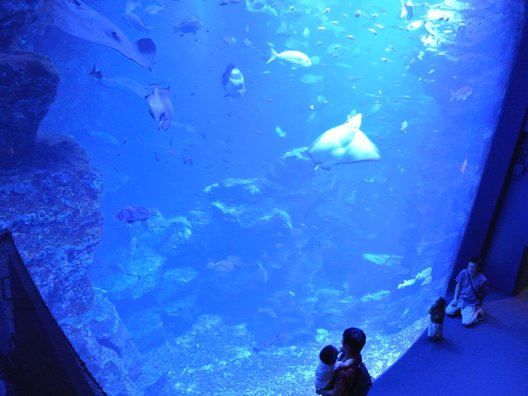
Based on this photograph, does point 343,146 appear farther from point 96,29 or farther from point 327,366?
point 327,366

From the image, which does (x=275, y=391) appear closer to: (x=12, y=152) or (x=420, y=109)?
(x=12, y=152)

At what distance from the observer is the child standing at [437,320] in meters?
3.19

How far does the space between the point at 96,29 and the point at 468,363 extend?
1094 centimetres

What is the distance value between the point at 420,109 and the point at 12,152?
1640cm

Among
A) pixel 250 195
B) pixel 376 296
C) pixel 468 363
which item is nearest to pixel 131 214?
pixel 468 363

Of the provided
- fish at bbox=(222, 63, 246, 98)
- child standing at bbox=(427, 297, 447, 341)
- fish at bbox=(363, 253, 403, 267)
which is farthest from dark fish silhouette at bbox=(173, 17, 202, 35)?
fish at bbox=(363, 253, 403, 267)

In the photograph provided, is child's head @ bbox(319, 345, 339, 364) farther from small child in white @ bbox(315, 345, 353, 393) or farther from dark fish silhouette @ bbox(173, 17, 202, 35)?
dark fish silhouette @ bbox(173, 17, 202, 35)

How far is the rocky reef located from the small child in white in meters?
7.37

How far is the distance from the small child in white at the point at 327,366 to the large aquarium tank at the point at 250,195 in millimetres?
3397

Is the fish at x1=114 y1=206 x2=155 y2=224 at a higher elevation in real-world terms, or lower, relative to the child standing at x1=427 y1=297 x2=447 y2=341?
lower

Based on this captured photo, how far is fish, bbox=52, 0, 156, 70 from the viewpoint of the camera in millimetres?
9195

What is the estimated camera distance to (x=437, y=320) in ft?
10.5

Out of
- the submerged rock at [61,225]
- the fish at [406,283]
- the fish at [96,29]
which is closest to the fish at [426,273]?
the fish at [406,283]

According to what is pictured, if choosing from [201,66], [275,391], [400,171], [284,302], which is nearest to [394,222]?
[400,171]
